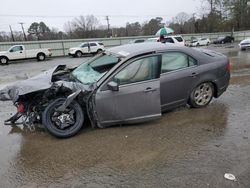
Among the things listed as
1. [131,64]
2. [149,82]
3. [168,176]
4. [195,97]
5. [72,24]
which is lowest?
[168,176]

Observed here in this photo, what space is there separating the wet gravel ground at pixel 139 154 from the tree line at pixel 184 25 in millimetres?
52655

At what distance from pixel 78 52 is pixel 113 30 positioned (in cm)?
3965

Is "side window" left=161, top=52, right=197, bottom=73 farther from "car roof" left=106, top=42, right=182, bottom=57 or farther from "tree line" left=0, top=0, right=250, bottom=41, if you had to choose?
"tree line" left=0, top=0, right=250, bottom=41

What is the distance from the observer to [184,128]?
4.60m

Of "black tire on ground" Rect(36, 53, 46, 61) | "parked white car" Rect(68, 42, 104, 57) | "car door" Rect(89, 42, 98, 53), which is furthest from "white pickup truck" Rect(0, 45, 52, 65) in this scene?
"car door" Rect(89, 42, 98, 53)

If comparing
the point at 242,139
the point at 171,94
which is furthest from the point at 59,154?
the point at 242,139

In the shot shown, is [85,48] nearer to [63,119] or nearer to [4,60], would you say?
[4,60]

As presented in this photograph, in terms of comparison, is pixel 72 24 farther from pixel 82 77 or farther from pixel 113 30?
pixel 82 77

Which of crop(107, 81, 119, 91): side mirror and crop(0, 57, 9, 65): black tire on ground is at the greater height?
crop(107, 81, 119, 91): side mirror

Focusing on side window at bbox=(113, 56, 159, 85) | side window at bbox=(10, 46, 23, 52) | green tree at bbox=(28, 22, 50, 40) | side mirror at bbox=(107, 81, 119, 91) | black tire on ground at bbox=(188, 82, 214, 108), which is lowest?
black tire on ground at bbox=(188, 82, 214, 108)

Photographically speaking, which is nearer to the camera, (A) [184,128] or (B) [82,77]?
(A) [184,128]

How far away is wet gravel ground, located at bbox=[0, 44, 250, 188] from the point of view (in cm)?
314

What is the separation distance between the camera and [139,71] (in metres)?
4.62

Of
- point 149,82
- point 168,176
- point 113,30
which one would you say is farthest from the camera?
point 113,30
